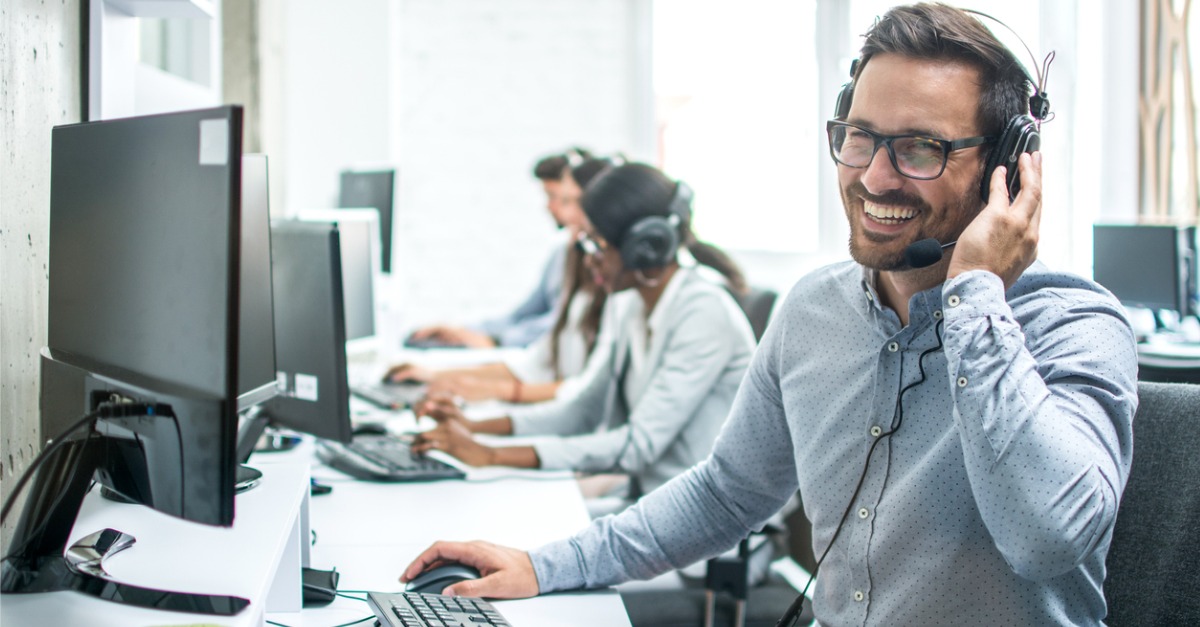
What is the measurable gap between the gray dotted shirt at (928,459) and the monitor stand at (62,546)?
0.48 meters

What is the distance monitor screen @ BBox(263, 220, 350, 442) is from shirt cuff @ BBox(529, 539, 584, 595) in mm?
540

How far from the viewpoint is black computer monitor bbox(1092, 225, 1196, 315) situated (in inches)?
134

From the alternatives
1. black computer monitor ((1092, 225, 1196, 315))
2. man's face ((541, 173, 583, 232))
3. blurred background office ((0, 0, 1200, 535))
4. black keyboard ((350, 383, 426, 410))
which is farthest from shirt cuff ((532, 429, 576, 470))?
black computer monitor ((1092, 225, 1196, 315))

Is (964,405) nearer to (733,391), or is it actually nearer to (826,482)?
(826,482)

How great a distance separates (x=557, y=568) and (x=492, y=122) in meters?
4.13

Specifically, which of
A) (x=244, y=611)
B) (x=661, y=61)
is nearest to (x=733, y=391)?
(x=244, y=611)

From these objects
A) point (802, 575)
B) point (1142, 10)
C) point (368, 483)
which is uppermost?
point (1142, 10)

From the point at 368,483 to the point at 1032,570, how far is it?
1138 millimetres

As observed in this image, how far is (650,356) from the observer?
6.86 feet

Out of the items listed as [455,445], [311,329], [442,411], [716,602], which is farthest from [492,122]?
[716,602]

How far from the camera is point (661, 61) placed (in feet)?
16.5

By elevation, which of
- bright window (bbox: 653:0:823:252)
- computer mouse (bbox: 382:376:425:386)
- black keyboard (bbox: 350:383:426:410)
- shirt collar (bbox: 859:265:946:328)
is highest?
bright window (bbox: 653:0:823:252)

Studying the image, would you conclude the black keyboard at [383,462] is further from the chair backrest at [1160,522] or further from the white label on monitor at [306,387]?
the chair backrest at [1160,522]

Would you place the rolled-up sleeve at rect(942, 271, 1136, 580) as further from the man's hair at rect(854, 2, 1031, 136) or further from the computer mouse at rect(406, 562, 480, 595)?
the computer mouse at rect(406, 562, 480, 595)
